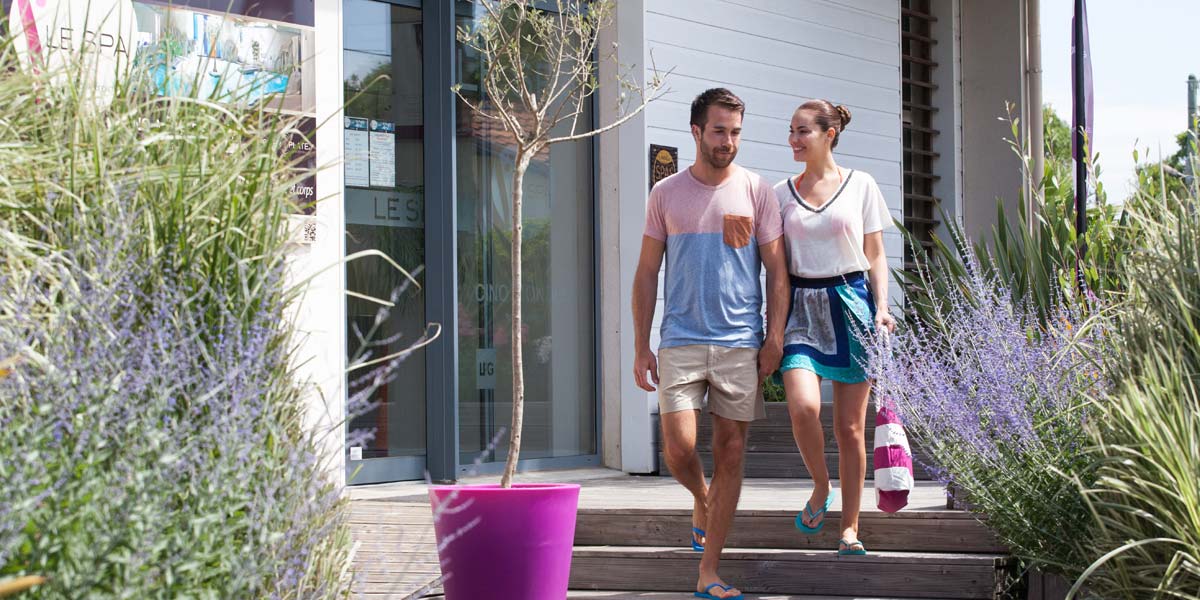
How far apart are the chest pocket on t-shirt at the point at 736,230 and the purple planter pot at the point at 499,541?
3.70 ft

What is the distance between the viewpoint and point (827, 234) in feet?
15.6

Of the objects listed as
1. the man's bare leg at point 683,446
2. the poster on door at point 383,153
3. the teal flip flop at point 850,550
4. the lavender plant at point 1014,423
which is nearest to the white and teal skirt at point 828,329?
the lavender plant at point 1014,423

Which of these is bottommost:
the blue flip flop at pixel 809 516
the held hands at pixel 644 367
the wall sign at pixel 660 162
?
the blue flip flop at pixel 809 516

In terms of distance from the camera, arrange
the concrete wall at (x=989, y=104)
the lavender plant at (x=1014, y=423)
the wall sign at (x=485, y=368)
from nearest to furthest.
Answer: the lavender plant at (x=1014, y=423), the wall sign at (x=485, y=368), the concrete wall at (x=989, y=104)

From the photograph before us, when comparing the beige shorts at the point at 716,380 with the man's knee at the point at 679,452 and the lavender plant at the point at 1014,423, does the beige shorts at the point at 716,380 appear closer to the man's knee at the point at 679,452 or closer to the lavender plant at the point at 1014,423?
the man's knee at the point at 679,452

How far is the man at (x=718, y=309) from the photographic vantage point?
15.3 feet

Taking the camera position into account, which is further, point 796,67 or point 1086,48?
point 796,67

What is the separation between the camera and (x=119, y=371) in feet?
8.27

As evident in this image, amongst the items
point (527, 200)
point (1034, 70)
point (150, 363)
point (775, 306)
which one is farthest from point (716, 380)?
point (1034, 70)

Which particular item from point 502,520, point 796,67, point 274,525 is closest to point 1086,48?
point 796,67

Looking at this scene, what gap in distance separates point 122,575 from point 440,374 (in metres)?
5.29

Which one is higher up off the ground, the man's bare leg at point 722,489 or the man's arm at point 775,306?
the man's arm at point 775,306

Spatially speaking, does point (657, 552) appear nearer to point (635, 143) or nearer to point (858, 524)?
point (858, 524)

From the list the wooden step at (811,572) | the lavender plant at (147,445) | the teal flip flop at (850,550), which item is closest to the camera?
the lavender plant at (147,445)
